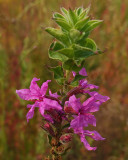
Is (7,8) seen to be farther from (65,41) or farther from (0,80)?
(65,41)

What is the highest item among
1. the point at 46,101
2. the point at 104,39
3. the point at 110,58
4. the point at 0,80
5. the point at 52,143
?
the point at 104,39

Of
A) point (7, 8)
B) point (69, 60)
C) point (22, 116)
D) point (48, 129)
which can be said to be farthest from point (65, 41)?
point (7, 8)

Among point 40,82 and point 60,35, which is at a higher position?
point 40,82

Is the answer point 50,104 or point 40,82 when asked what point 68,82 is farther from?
point 40,82

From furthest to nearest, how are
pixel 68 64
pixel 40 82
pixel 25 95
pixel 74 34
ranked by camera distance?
pixel 40 82, pixel 25 95, pixel 68 64, pixel 74 34

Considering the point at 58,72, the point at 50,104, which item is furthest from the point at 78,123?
the point at 58,72

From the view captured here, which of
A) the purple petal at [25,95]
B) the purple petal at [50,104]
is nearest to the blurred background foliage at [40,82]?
the purple petal at [25,95]

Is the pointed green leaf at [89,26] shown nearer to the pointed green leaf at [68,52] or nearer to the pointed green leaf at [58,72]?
the pointed green leaf at [68,52]
